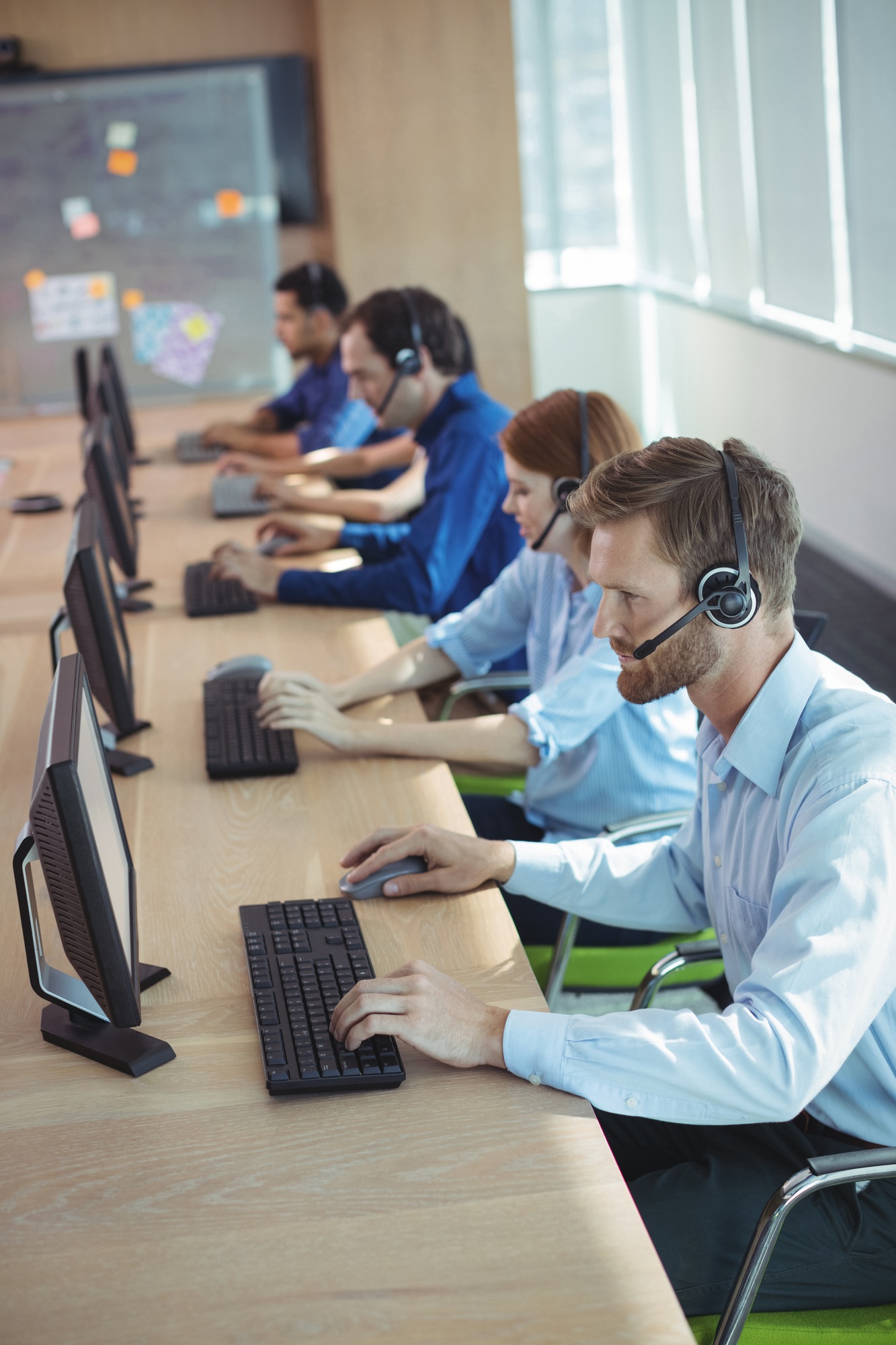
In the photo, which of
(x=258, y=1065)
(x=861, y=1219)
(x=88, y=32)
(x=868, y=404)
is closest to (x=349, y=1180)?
(x=258, y=1065)

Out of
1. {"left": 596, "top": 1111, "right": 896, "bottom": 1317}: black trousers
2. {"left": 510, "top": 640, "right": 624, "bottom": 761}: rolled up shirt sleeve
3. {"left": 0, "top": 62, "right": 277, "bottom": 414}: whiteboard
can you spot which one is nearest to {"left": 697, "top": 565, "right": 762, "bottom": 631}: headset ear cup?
{"left": 596, "top": 1111, "right": 896, "bottom": 1317}: black trousers

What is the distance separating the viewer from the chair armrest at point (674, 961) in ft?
5.23

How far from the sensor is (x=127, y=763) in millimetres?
2033

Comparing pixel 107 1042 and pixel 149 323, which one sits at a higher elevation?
pixel 149 323

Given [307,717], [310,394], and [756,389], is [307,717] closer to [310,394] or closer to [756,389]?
[310,394]

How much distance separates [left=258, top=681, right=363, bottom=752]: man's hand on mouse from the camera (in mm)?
2062

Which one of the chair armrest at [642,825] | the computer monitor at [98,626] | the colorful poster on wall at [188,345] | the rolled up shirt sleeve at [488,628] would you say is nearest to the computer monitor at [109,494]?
the computer monitor at [98,626]

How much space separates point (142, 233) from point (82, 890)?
19.2 ft

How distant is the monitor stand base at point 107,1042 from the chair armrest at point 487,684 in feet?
4.22

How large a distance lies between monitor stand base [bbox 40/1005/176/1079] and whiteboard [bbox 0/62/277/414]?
5429mm

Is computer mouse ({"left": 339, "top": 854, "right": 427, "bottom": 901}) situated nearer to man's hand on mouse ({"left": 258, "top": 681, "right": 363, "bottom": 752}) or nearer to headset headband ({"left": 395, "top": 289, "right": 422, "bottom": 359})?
man's hand on mouse ({"left": 258, "top": 681, "right": 363, "bottom": 752})

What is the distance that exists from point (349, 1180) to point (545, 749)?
40.5 inches

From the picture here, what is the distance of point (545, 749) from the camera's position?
2.05 m

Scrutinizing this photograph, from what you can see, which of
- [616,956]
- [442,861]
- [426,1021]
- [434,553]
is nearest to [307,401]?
[434,553]
